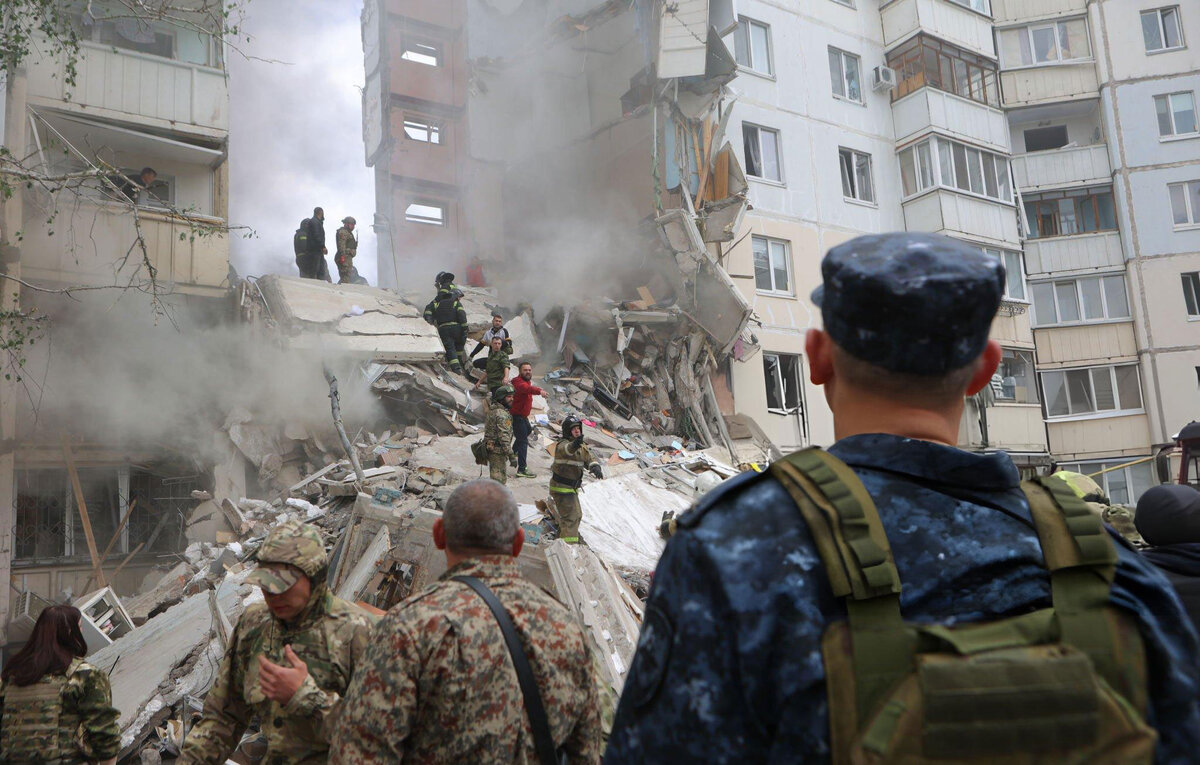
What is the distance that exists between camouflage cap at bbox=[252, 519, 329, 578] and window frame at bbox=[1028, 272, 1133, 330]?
78.8 ft

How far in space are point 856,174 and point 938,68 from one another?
12.8ft

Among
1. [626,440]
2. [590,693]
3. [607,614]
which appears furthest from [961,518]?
[626,440]

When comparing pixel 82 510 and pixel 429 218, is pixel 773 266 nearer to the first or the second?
pixel 82 510

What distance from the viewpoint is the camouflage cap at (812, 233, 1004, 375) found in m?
1.11

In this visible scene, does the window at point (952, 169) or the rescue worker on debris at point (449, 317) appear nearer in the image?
the rescue worker on debris at point (449, 317)

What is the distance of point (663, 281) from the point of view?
1795 centimetres

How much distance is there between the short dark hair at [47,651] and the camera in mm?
3537

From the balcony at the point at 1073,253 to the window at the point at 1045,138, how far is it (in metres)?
3.38

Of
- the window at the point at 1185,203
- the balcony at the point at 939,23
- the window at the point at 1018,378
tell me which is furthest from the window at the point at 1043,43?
the window at the point at 1018,378

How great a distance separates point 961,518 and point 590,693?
165 centimetres

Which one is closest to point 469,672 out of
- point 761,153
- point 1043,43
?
point 761,153

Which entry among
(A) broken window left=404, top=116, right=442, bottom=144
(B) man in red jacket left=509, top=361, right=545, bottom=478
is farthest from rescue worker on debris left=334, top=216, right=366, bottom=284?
(A) broken window left=404, top=116, right=442, bottom=144

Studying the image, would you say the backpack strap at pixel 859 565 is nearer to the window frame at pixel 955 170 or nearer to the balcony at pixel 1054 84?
the window frame at pixel 955 170

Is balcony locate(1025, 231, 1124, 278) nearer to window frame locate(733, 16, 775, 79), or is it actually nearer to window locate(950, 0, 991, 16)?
window locate(950, 0, 991, 16)
